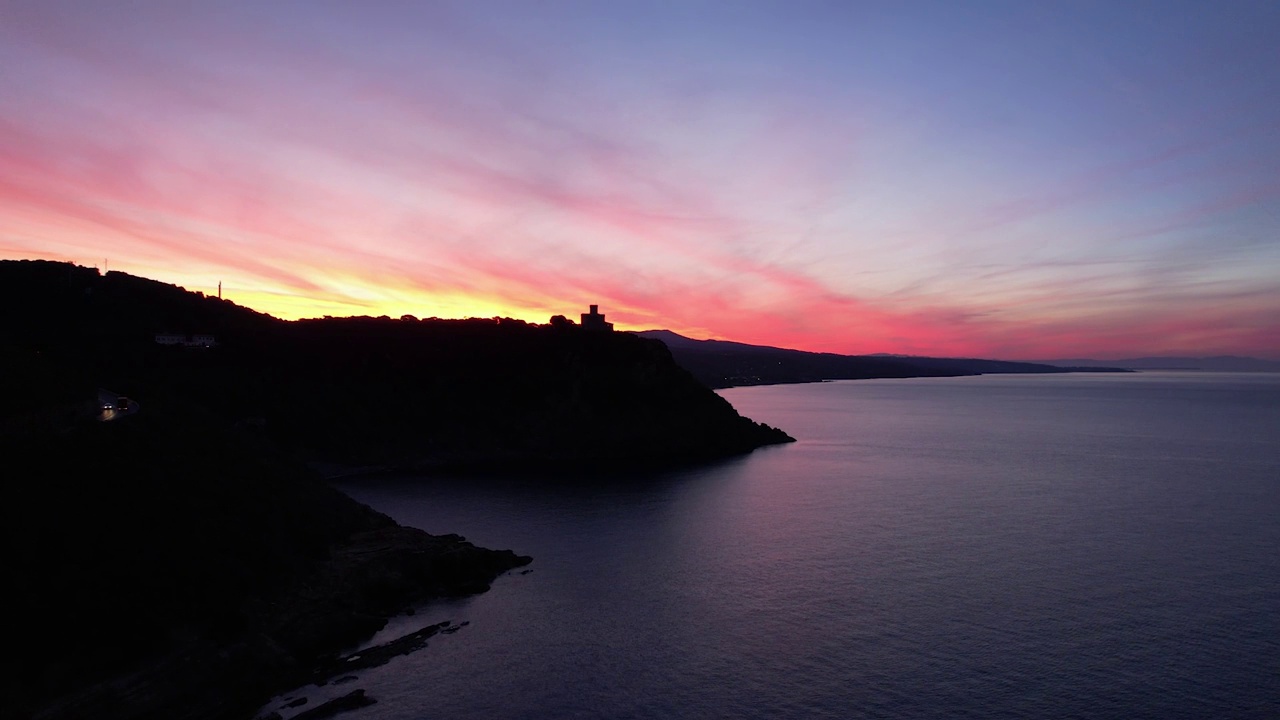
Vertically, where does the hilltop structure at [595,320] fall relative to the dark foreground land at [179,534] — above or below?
above

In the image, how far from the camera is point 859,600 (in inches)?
1919

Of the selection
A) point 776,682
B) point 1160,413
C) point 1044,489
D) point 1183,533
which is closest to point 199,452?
point 776,682

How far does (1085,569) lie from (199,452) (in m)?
65.7

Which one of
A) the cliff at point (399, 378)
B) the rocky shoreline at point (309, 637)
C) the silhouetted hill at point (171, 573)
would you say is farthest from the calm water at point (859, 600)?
the cliff at point (399, 378)

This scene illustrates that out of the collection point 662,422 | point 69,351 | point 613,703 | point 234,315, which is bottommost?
point 613,703

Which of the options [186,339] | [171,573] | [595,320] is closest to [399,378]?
[186,339]

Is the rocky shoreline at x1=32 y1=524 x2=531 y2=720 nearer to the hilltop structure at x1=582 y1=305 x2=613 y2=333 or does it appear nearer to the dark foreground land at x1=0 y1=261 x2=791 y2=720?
the dark foreground land at x1=0 y1=261 x2=791 y2=720

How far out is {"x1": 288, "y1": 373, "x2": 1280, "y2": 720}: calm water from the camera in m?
35.4

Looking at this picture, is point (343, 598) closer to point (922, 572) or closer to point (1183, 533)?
point (922, 572)

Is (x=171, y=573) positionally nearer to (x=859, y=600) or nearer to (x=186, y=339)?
(x=859, y=600)

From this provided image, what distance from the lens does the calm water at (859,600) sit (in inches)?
1394

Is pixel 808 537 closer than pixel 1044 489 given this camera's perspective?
Yes

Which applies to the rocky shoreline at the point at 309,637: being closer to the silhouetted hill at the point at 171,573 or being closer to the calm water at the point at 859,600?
the silhouetted hill at the point at 171,573

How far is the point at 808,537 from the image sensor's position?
2623 inches
